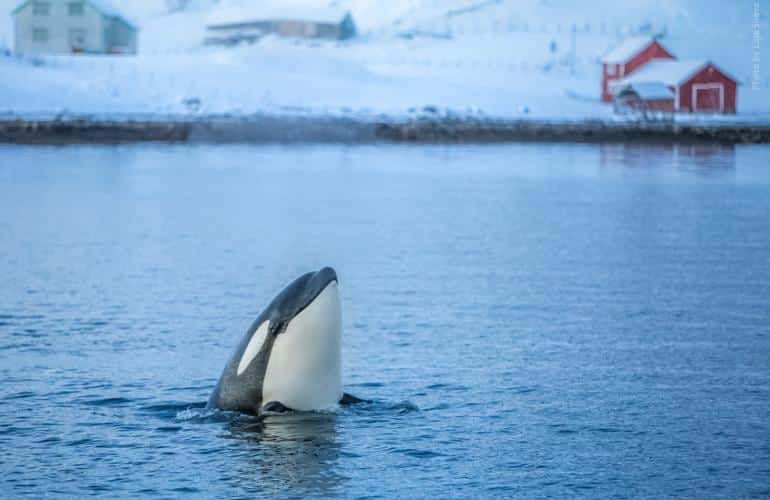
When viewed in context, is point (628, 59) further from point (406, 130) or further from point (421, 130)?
point (406, 130)

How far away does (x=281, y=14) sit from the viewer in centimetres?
14188

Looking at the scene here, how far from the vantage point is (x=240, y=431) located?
11.1 metres

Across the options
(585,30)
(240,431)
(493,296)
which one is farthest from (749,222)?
(585,30)

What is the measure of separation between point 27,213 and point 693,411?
22297 millimetres

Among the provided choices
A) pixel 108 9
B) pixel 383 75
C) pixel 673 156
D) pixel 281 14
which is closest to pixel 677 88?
pixel 383 75

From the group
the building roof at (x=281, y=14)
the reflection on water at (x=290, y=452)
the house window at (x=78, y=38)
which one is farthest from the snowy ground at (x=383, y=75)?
the reflection on water at (x=290, y=452)

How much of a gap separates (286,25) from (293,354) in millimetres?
129787

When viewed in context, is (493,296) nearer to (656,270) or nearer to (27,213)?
(656,270)

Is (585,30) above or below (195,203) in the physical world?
above

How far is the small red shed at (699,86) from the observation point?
8825cm

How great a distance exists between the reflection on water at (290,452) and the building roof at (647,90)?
252ft

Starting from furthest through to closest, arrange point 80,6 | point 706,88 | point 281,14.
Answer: point 281,14
point 80,6
point 706,88

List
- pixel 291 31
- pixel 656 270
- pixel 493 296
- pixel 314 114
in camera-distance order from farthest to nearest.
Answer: pixel 291 31 < pixel 314 114 < pixel 656 270 < pixel 493 296

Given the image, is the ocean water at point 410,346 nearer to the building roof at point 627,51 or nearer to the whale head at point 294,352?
the whale head at point 294,352
